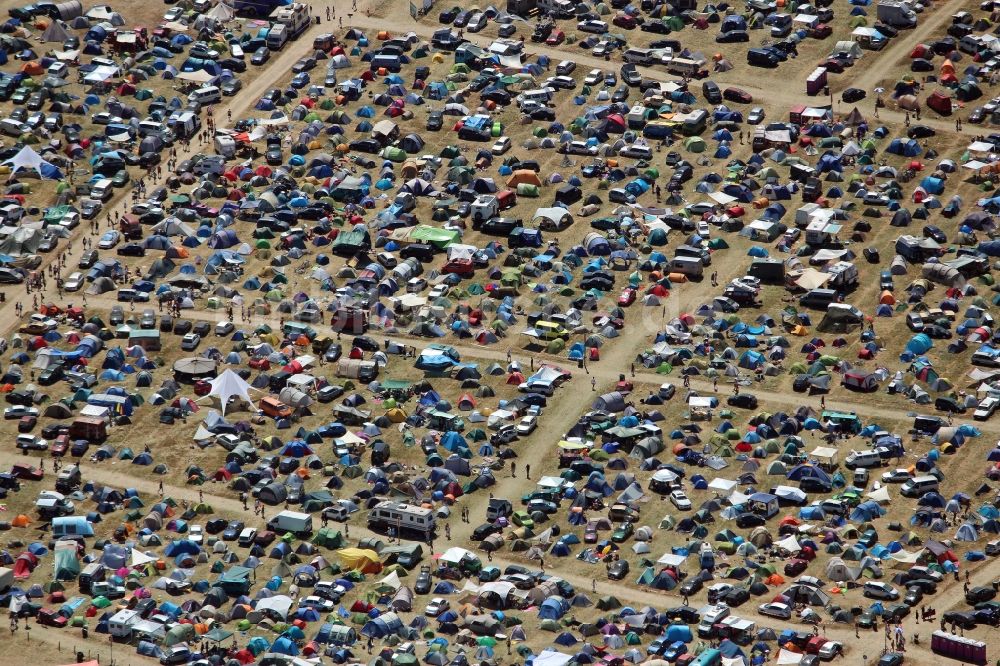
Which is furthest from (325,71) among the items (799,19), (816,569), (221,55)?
(816,569)

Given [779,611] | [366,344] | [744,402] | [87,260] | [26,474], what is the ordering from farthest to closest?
[87,260], [366,344], [744,402], [26,474], [779,611]

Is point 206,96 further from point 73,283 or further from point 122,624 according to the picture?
point 122,624

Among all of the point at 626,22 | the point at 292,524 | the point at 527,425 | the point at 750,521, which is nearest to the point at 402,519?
the point at 292,524

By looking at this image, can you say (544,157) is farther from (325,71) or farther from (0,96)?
(0,96)

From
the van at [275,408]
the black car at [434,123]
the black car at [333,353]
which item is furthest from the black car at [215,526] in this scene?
the black car at [434,123]

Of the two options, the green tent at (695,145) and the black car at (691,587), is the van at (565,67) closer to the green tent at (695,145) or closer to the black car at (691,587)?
the green tent at (695,145)

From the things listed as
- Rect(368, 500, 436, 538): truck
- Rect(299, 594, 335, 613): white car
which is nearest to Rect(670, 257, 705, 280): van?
Rect(368, 500, 436, 538): truck

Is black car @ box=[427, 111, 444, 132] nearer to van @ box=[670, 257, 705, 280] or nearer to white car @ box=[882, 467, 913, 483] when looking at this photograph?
van @ box=[670, 257, 705, 280]
